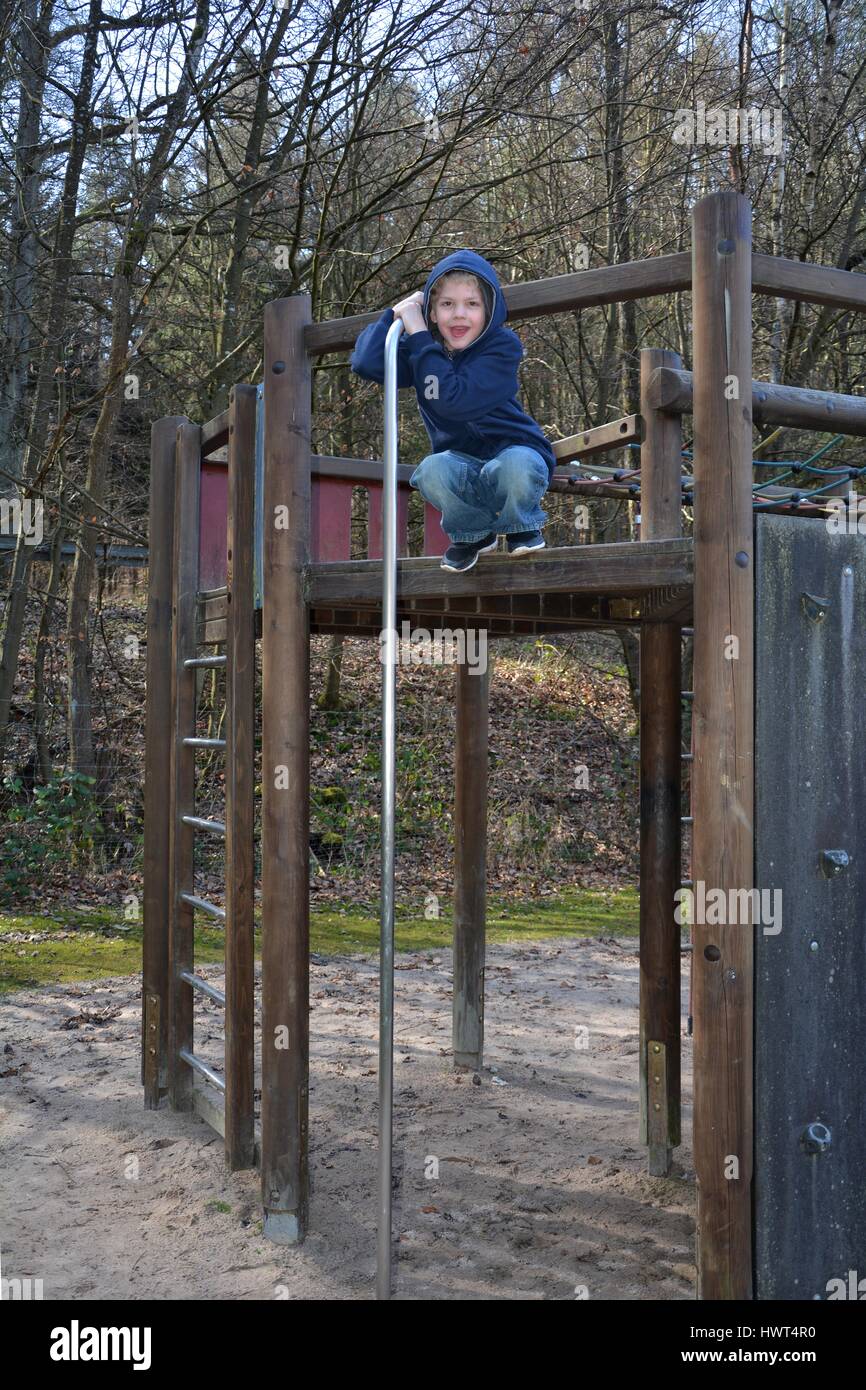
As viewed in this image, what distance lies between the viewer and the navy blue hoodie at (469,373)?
129 inches

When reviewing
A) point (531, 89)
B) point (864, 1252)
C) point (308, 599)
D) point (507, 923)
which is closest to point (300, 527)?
point (308, 599)

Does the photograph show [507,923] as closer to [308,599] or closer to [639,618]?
[639,618]

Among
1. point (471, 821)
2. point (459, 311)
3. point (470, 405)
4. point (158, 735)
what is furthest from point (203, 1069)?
point (459, 311)

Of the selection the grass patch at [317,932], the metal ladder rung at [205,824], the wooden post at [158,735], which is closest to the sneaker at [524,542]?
the metal ladder rung at [205,824]

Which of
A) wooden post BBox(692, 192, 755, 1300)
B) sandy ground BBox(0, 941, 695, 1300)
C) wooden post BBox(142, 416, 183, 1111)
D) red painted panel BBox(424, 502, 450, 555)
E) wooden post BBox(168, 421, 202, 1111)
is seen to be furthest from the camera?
red painted panel BBox(424, 502, 450, 555)

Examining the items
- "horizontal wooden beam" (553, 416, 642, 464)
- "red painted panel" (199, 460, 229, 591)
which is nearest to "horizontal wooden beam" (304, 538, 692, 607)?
"red painted panel" (199, 460, 229, 591)

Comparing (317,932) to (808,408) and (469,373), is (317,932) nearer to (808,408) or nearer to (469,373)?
(469,373)

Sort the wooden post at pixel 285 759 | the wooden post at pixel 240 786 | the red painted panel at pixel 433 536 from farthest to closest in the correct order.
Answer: the red painted panel at pixel 433 536
the wooden post at pixel 240 786
the wooden post at pixel 285 759

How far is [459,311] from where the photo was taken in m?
3.27

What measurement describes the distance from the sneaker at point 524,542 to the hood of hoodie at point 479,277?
528 mm

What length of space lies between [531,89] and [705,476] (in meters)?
7.11

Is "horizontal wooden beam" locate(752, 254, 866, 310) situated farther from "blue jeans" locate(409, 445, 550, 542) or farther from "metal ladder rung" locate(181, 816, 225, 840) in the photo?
"metal ladder rung" locate(181, 816, 225, 840)

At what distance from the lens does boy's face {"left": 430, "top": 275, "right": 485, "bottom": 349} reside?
327cm

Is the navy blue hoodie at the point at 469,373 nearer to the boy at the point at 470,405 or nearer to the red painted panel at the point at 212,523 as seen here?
the boy at the point at 470,405
